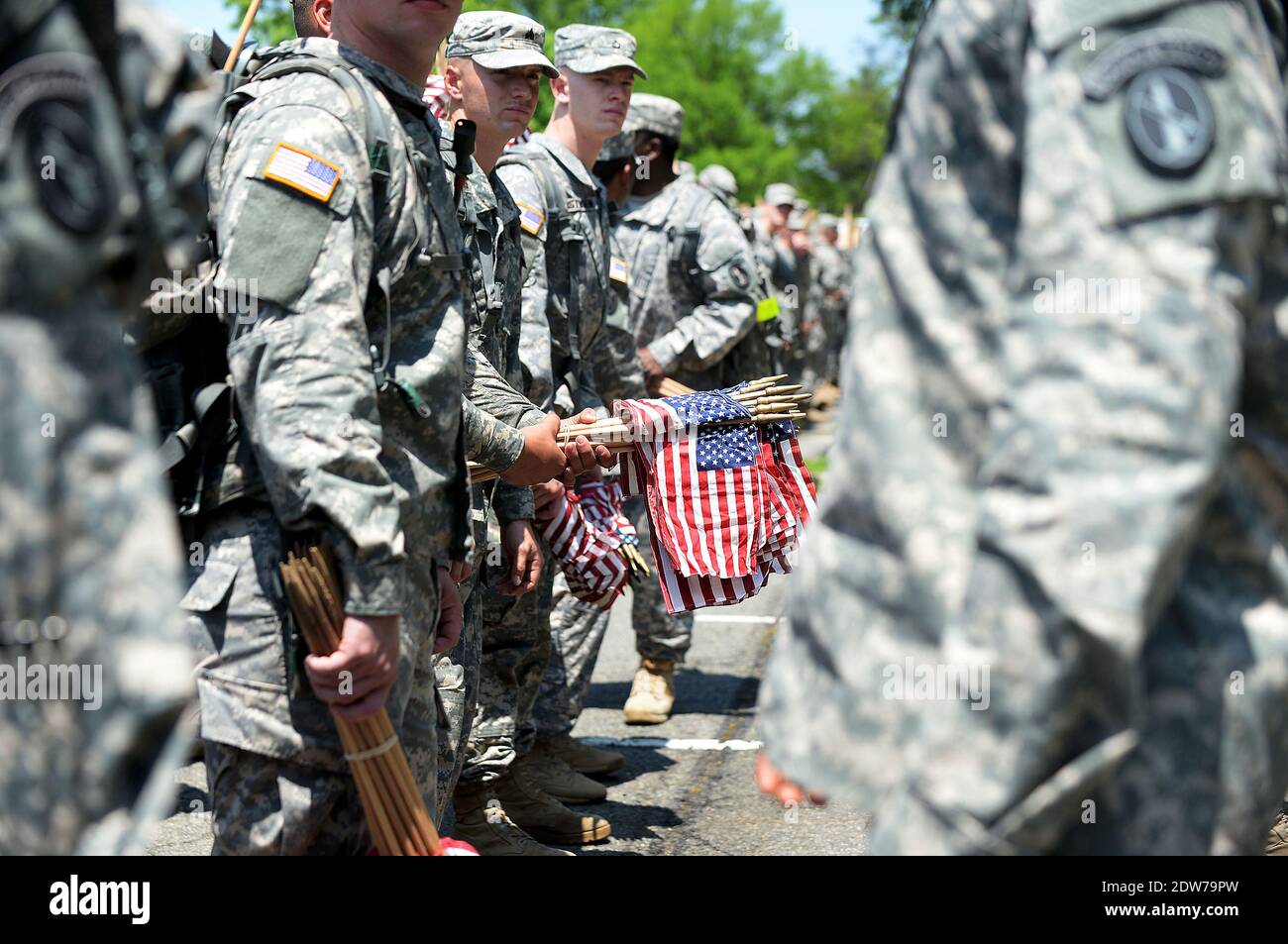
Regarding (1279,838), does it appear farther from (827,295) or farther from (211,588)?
(827,295)

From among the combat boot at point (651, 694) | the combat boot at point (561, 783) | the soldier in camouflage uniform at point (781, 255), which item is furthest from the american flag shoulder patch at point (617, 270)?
the soldier in camouflage uniform at point (781, 255)

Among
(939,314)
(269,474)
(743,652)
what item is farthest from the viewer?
(743,652)

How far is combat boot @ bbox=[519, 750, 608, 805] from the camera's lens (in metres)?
5.80

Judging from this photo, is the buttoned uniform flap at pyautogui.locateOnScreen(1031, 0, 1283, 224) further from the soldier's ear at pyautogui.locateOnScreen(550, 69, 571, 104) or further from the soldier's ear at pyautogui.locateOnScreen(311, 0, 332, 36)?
the soldier's ear at pyautogui.locateOnScreen(550, 69, 571, 104)

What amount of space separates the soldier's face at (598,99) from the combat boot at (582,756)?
8.02 ft

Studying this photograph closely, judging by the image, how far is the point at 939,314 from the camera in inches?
78.5

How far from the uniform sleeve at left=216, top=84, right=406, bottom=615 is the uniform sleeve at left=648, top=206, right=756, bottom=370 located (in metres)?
4.93

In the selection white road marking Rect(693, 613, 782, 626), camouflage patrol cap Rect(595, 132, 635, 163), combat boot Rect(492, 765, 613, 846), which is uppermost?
camouflage patrol cap Rect(595, 132, 635, 163)

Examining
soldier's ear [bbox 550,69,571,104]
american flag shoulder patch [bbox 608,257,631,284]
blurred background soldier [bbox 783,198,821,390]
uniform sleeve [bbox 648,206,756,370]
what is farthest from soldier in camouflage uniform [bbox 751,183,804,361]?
soldier's ear [bbox 550,69,571,104]

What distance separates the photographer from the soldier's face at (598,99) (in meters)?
6.20

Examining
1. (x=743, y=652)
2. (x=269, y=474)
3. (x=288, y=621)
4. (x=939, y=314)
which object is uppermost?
(x=939, y=314)

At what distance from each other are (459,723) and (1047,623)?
2775mm

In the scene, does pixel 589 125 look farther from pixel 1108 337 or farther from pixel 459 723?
pixel 1108 337
